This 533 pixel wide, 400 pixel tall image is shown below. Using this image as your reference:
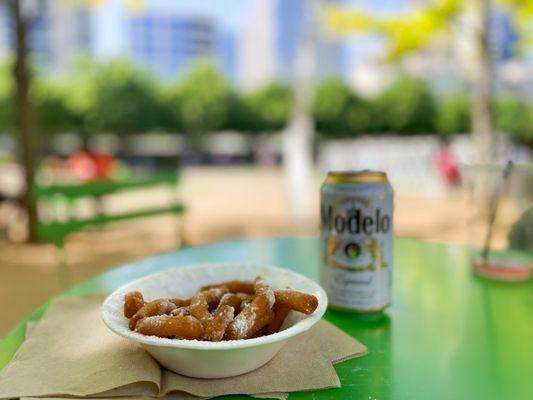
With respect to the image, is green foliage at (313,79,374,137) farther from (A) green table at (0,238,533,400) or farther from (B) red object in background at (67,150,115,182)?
(A) green table at (0,238,533,400)

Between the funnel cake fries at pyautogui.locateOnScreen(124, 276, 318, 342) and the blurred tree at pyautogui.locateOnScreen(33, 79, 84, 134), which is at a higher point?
the blurred tree at pyautogui.locateOnScreen(33, 79, 84, 134)

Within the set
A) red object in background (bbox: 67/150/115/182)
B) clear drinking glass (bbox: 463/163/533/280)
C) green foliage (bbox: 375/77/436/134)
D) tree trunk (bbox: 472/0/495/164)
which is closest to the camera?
clear drinking glass (bbox: 463/163/533/280)

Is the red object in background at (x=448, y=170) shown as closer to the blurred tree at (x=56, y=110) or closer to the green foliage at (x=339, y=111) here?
the green foliage at (x=339, y=111)

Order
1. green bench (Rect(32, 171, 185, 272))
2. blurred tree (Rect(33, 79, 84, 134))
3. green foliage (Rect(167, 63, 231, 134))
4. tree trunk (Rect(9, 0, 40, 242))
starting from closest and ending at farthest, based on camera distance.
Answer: green bench (Rect(32, 171, 185, 272)) < tree trunk (Rect(9, 0, 40, 242)) < blurred tree (Rect(33, 79, 84, 134)) < green foliage (Rect(167, 63, 231, 134))

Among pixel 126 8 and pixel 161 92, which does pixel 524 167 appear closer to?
pixel 126 8

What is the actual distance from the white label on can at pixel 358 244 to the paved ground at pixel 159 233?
2.40 meters

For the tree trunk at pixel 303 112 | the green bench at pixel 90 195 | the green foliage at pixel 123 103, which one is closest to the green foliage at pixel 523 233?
the green bench at pixel 90 195

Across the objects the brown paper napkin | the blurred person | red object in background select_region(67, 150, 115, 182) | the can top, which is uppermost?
the can top

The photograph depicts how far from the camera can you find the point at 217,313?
68 centimetres

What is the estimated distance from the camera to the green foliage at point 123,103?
72.5 feet

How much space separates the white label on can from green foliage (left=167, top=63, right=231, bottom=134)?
2342cm

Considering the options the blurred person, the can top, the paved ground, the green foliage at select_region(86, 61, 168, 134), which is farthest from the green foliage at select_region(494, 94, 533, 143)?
the can top

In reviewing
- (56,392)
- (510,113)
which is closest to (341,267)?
(56,392)

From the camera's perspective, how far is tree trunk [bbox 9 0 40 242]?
15.6 ft
